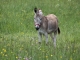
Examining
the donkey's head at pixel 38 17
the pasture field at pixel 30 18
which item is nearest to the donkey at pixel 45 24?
the donkey's head at pixel 38 17

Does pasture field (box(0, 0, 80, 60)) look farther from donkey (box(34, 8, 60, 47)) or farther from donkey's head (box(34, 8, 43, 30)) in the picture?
donkey's head (box(34, 8, 43, 30))

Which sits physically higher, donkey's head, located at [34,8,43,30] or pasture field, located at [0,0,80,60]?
donkey's head, located at [34,8,43,30]

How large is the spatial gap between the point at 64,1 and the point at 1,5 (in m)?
4.53

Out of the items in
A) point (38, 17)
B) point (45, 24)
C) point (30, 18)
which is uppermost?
point (38, 17)

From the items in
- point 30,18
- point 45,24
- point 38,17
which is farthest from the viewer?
point 30,18

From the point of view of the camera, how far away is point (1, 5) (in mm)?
23734

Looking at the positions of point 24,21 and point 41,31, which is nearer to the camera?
point 41,31

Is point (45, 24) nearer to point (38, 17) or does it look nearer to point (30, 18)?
point (38, 17)

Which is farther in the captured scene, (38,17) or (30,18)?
(30,18)

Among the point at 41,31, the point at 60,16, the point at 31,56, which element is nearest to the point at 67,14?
the point at 60,16

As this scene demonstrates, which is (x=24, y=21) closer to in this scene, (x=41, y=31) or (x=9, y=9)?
(x=9, y=9)

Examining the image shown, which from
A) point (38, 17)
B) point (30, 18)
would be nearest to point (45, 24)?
point (38, 17)

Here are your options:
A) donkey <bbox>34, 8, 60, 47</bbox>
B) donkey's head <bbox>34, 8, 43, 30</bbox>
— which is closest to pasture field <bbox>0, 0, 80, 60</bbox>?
donkey <bbox>34, 8, 60, 47</bbox>

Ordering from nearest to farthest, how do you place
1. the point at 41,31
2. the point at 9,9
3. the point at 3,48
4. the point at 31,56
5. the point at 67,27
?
1. the point at 31,56
2. the point at 3,48
3. the point at 41,31
4. the point at 67,27
5. the point at 9,9
